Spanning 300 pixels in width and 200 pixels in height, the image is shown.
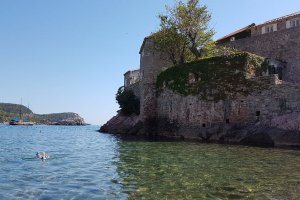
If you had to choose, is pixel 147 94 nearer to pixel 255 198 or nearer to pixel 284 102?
pixel 284 102

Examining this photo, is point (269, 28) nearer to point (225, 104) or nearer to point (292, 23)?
point (292, 23)

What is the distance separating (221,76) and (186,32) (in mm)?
13330

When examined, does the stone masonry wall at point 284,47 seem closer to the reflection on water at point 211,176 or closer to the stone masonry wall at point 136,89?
the stone masonry wall at point 136,89

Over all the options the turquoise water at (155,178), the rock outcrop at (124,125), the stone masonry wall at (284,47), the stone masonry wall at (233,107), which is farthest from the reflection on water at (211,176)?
the rock outcrop at (124,125)

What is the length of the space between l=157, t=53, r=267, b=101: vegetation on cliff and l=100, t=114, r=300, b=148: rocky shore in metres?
3.40

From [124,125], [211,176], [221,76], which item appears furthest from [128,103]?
[211,176]

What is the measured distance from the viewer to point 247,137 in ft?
100

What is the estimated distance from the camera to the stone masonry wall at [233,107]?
97.4 feet

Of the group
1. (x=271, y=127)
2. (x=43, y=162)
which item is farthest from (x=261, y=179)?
(x=271, y=127)

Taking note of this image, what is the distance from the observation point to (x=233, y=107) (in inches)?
1340

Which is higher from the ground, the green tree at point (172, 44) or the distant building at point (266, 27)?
the distant building at point (266, 27)

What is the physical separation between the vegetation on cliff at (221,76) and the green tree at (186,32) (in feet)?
24.8

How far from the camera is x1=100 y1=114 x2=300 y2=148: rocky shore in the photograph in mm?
27656

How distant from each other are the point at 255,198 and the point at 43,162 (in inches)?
487
